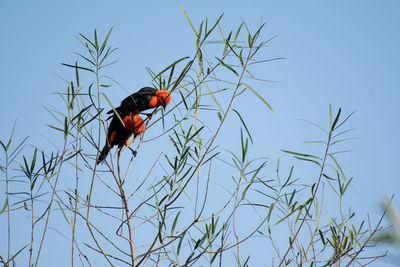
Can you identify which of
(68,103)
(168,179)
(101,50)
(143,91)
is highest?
(143,91)

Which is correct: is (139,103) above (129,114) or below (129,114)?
above

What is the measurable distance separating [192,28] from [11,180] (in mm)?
1276

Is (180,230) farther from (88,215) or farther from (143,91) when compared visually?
(143,91)

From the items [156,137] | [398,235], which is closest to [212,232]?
[156,137]

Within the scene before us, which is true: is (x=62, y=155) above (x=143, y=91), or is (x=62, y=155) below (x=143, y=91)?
below

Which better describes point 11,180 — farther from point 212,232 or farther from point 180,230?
point 212,232

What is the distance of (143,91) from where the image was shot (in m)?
3.45

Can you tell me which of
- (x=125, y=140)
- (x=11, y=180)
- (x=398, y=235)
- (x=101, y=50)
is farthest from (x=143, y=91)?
(x=398, y=235)

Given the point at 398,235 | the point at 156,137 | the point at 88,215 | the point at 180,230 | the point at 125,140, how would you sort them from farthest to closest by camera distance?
1. the point at 125,140
2. the point at 156,137
3. the point at 180,230
4. the point at 88,215
5. the point at 398,235

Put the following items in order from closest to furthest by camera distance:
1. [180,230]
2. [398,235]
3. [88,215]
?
[398,235] < [88,215] < [180,230]

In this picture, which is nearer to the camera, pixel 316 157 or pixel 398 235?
pixel 398 235

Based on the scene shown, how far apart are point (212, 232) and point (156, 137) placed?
0.63 meters

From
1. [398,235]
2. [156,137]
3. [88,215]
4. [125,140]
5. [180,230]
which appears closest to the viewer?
[398,235]

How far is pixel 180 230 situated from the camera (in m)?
2.04
